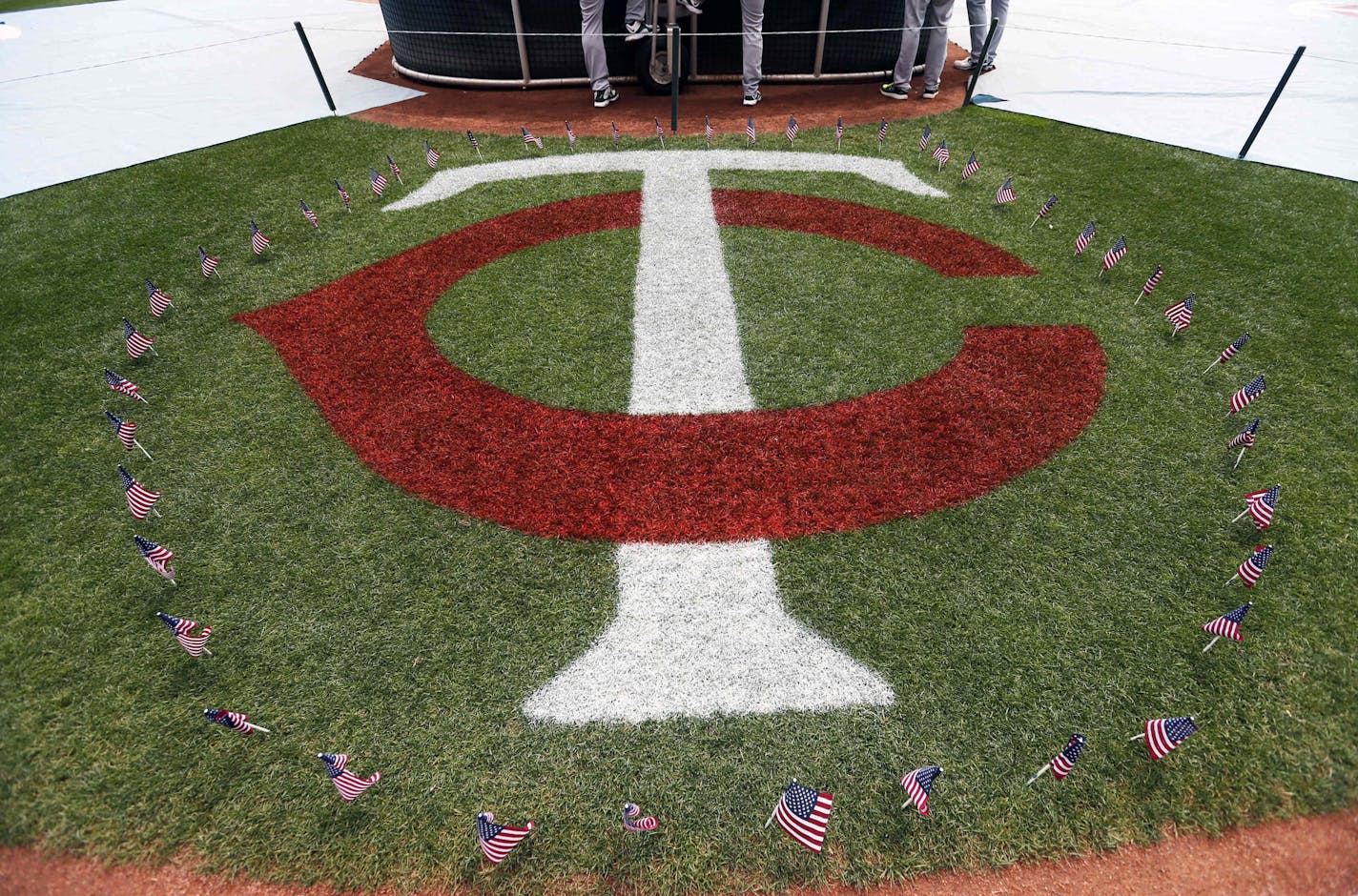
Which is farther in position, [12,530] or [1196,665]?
[12,530]

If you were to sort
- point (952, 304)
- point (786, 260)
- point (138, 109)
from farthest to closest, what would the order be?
1. point (138, 109)
2. point (786, 260)
3. point (952, 304)

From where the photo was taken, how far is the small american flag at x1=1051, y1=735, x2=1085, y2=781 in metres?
4.11

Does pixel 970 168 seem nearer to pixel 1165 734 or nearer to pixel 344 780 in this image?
pixel 1165 734

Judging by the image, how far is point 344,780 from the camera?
422 cm

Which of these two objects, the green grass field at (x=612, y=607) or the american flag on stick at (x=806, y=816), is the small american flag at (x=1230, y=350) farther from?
the american flag on stick at (x=806, y=816)

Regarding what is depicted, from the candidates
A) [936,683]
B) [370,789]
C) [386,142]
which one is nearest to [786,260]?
[936,683]

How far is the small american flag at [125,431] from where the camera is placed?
668cm

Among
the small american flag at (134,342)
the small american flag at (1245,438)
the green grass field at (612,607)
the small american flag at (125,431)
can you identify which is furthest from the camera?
the small american flag at (134,342)

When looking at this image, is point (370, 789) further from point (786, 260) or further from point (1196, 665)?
point (786, 260)

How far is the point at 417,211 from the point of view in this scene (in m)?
11.4

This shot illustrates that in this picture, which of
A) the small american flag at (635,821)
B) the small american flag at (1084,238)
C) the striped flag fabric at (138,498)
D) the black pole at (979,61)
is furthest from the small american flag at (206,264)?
the black pole at (979,61)

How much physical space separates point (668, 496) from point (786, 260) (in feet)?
16.4

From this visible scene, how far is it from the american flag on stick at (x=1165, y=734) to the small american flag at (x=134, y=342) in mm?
10646

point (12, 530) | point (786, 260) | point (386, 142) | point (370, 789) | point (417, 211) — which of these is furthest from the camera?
point (386, 142)
